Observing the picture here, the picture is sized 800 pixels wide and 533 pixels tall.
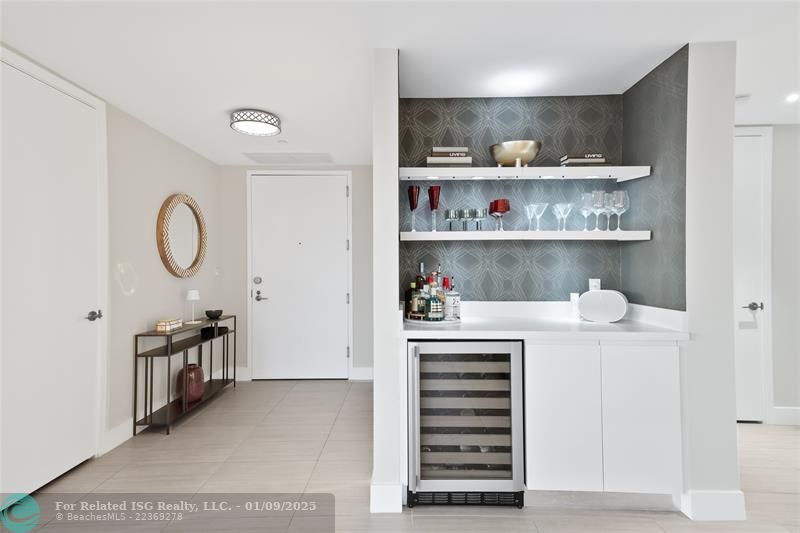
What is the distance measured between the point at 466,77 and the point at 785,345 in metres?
3.34

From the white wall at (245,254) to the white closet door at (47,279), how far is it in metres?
1.91

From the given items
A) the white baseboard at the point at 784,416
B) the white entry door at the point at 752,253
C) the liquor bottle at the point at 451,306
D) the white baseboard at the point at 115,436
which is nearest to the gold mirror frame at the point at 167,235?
the white baseboard at the point at 115,436

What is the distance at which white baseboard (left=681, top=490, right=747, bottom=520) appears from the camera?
207 centimetres

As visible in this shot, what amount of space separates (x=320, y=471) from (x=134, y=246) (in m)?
2.18

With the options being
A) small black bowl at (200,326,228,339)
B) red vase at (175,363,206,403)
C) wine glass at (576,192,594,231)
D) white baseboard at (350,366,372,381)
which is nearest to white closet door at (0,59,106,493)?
red vase at (175,363,206,403)

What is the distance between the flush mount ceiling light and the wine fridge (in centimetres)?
205

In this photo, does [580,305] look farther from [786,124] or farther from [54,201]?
[54,201]

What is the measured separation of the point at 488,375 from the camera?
2180mm

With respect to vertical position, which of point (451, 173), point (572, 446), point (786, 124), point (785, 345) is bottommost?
point (572, 446)

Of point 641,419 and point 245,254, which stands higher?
point 245,254

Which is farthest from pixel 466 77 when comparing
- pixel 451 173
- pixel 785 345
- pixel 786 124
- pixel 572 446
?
pixel 785 345

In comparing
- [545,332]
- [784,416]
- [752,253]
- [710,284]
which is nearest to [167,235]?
[545,332]

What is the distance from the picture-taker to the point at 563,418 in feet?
6.98

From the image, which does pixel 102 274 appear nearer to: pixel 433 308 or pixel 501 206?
pixel 433 308
